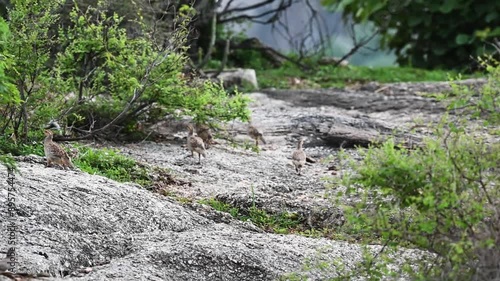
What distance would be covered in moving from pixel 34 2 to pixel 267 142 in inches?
162

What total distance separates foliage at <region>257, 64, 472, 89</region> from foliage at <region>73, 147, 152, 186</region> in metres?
8.89

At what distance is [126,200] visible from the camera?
7.92 m

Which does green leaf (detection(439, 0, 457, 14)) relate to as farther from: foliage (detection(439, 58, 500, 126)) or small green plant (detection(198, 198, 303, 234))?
foliage (detection(439, 58, 500, 126))

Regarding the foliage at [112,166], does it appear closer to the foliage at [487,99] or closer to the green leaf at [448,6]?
the foliage at [487,99]

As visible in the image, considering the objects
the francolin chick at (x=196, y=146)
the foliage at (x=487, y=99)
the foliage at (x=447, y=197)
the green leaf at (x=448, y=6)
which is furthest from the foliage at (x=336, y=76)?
the foliage at (x=447, y=197)

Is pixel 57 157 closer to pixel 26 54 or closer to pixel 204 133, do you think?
pixel 26 54

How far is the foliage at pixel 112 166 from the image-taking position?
30.2ft

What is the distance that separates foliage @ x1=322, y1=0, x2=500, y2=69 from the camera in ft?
69.8

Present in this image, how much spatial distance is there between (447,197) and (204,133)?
6.14 metres

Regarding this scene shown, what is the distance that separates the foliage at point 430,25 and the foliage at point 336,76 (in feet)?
4.05

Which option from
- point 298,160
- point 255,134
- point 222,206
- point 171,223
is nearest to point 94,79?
point 255,134

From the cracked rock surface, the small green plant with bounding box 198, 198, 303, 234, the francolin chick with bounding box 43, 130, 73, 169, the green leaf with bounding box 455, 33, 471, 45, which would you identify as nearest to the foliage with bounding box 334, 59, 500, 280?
the cracked rock surface

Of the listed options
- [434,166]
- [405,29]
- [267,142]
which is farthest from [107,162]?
[405,29]

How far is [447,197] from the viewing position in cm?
562
